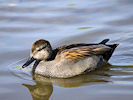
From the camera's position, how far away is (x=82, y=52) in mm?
9227

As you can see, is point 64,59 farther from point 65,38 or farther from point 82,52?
point 65,38

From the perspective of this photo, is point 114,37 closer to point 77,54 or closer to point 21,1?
point 77,54

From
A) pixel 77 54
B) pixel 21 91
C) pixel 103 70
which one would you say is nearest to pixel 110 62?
pixel 103 70

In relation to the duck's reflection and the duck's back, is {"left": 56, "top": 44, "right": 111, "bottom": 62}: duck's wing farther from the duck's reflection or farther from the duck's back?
the duck's reflection

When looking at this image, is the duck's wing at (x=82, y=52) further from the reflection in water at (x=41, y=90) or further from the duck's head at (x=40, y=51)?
the reflection in water at (x=41, y=90)

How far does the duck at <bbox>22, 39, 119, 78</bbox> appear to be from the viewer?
891cm

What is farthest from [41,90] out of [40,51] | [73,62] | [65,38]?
[65,38]

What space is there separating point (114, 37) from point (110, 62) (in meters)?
1.64

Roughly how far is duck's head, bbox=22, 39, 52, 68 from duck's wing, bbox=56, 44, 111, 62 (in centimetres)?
33

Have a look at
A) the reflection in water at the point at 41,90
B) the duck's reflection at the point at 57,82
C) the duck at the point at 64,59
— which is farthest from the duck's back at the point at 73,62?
the reflection in water at the point at 41,90

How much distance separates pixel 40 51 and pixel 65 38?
8.09 feet

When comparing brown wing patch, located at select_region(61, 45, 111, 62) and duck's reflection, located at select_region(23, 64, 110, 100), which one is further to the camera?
brown wing patch, located at select_region(61, 45, 111, 62)

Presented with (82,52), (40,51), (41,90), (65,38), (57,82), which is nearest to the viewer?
(41,90)

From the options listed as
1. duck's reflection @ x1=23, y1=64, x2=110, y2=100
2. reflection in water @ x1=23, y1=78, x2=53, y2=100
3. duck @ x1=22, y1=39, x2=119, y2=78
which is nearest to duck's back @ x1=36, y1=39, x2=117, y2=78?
duck @ x1=22, y1=39, x2=119, y2=78
